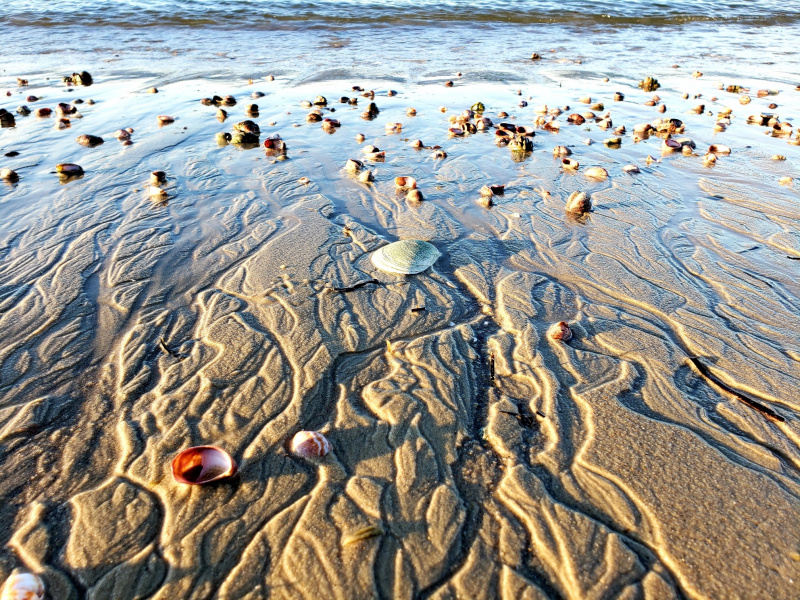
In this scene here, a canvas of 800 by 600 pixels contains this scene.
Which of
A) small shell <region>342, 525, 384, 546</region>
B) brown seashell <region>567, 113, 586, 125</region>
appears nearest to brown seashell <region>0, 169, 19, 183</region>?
small shell <region>342, 525, 384, 546</region>

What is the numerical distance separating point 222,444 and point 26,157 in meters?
6.51

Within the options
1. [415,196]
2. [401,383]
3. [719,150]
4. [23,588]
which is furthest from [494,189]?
[23,588]

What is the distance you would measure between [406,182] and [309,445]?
4.18 meters

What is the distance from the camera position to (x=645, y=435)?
2.80 metres

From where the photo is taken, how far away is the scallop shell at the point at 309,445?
103 inches

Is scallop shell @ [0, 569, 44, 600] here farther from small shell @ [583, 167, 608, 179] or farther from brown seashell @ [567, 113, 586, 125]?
brown seashell @ [567, 113, 586, 125]

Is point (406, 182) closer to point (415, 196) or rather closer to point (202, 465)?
point (415, 196)

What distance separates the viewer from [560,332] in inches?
140

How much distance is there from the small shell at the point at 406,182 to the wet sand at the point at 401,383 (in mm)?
129

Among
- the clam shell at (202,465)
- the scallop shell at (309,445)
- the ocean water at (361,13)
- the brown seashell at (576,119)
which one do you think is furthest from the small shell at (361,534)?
the ocean water at (361,13)

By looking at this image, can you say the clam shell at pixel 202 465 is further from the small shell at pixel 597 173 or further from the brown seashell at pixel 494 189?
the small shell at pixel 597 173

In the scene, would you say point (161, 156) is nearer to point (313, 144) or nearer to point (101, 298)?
point (313, 144)

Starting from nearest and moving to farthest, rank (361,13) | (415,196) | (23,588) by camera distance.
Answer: (23,588), (415,196), (361,13)

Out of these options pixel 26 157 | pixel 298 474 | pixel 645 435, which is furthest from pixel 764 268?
pixel 26 157
